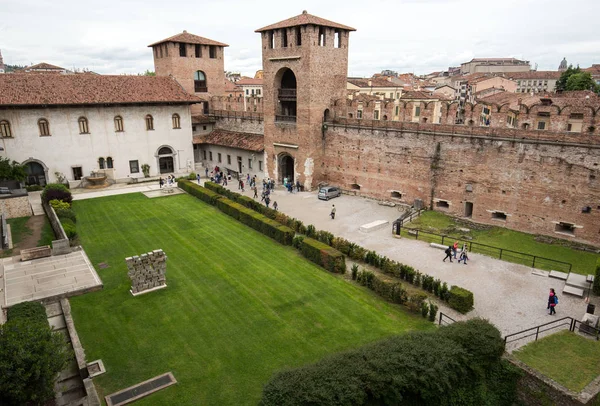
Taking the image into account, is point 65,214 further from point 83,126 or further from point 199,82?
point 199,82

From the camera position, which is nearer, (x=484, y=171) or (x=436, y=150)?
(x=484, y=171)

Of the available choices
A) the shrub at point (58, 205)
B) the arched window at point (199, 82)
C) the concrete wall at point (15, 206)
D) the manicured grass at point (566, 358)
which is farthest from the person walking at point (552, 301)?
the arched window at point (199, 82)

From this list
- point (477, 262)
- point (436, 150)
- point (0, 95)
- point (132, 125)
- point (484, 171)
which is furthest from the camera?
point (132, 125)

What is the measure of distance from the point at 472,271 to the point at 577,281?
3818 mm

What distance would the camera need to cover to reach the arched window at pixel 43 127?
30.3 meters

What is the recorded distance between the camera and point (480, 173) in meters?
23.5

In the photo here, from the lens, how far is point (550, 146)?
67.9ft

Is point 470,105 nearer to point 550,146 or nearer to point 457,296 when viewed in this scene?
point 550,146

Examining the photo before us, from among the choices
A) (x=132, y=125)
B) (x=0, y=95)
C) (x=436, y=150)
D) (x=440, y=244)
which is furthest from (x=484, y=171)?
(x=0, y=95)

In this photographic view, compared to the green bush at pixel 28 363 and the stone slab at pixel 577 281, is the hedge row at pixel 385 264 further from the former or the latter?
the green bush at pixel 28 363

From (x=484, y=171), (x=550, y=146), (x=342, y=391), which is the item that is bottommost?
(x=342, y=391)

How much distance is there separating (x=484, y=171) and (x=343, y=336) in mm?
14746

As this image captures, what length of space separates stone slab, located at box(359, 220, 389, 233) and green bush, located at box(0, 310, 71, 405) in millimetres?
16011

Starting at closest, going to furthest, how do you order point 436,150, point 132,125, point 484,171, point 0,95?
point 484,171
point 436,150
point 0,95
point 132,125
